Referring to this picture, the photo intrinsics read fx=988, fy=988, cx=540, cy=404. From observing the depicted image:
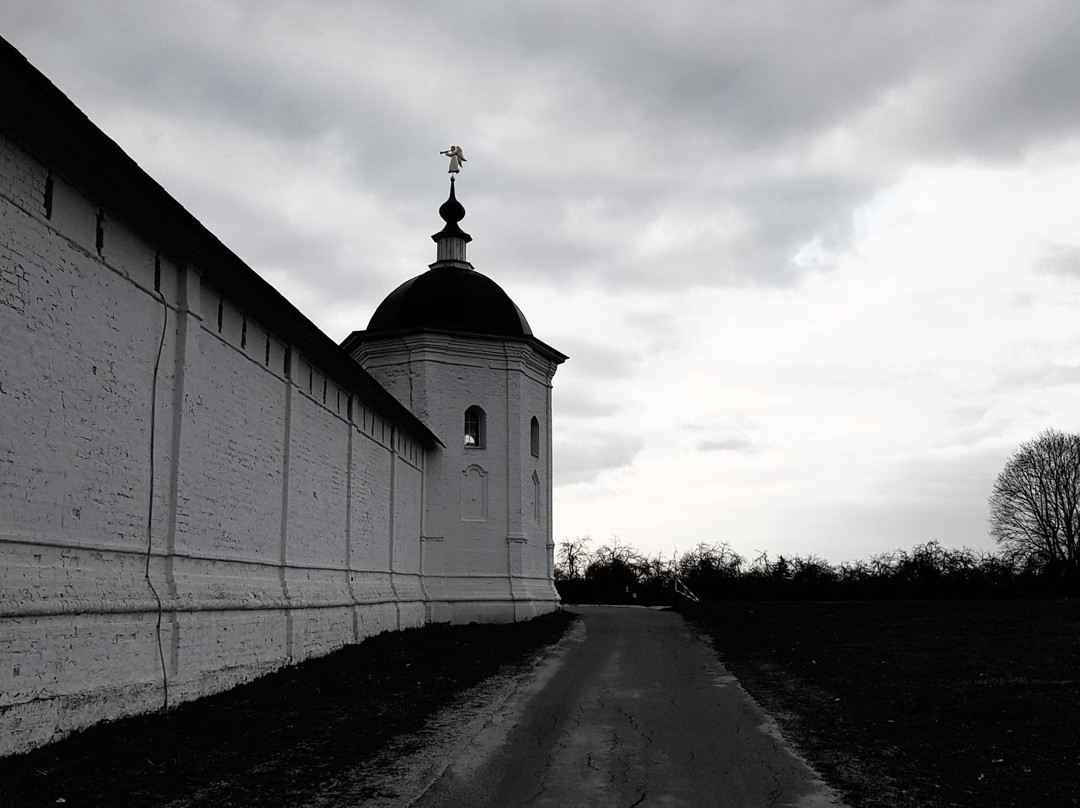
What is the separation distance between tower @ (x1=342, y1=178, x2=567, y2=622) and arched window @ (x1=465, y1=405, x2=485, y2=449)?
0.03 meters

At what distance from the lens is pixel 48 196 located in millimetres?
8586

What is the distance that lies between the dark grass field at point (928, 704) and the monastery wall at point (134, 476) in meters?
6.26

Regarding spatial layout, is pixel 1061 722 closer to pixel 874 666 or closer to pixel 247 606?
pixel 874 666

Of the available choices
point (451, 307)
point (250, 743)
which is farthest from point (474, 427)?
point (250, 743)

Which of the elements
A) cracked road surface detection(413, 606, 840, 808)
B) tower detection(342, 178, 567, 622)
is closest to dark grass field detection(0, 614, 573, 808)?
cracked road surface detection(413, 606, 840, 808)

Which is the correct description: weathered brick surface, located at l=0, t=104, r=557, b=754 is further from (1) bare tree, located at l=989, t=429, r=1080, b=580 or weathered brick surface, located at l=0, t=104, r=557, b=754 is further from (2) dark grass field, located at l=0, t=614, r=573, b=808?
(1) bare tree, located at l=989, t=429, r=1080, b=580

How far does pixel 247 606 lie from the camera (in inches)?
484

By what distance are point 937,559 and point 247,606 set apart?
3910cm

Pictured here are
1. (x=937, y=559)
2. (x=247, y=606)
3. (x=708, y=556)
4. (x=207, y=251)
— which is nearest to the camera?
(x=207, y=251)

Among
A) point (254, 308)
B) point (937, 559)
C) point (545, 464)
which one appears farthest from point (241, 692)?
point (937, 559)

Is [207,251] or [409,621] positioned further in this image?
[409,621]

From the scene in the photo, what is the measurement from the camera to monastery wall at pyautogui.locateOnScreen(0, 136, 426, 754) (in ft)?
26.5

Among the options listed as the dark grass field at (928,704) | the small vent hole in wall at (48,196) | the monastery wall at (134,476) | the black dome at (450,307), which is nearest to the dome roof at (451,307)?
the black dome at (450,307)

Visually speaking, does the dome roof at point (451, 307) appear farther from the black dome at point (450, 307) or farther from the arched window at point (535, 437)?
the arched window at point (535, 437)
